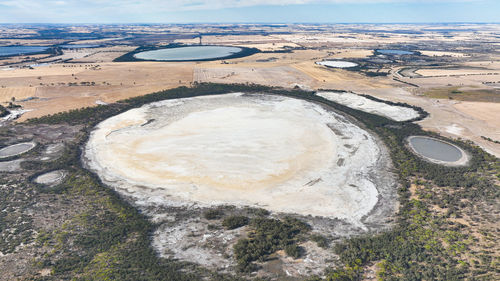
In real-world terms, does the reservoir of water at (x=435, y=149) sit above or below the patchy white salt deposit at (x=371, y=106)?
below

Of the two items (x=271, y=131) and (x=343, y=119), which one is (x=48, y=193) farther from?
(x=343, y=119)

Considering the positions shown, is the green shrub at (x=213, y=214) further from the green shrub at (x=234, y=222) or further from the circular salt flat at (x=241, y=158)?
the circular salt flat at (x=241, y=158)

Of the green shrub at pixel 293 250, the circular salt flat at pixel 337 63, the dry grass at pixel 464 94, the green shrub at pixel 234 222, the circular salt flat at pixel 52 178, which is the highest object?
the circular salt flat at pixel 337 63

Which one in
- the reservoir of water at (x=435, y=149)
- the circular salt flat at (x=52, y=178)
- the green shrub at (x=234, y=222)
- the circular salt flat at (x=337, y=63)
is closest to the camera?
the green shrub at (x=234, y=222)

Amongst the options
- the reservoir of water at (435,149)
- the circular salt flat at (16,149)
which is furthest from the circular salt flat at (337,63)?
the circular salt flat at (16,149)

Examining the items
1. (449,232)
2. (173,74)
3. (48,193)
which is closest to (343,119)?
(449,232)

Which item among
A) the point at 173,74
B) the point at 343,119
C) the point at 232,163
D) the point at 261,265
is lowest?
the point at 261,265

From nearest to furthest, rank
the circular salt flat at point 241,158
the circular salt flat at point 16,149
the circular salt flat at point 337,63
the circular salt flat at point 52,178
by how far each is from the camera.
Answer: the circular salt flat at point 241,158
the circular salt flat at point 52,178
the circular salt flat at point 16,149
the circular salt flat at point 337,63

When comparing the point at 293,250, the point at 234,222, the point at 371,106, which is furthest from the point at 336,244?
the point at 371,106
